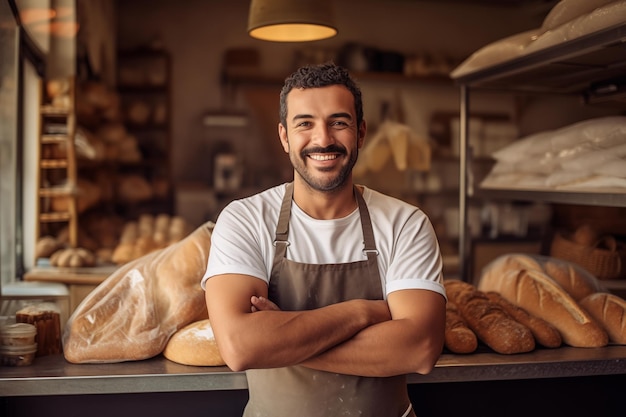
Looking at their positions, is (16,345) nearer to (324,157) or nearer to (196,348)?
(196,348)

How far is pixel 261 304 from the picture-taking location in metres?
1.66

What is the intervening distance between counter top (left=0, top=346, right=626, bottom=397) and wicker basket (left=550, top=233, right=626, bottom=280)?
71cm

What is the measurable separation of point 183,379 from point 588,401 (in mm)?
1425

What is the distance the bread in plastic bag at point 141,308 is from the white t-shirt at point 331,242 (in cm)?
35

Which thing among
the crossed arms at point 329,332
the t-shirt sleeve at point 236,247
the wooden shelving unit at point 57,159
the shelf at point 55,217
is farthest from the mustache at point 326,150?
the shelf at point 55,217

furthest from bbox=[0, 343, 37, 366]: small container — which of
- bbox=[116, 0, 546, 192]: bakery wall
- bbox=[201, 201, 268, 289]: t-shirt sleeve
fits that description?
bbox=[116, 0, 546, 192]: bakery wall

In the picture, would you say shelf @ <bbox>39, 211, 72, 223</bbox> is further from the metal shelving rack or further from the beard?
the beard

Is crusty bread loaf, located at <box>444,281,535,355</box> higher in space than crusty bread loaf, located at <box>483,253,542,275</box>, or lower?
lower

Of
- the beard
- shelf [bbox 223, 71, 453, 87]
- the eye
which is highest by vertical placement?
shelf [bbox 223, 71, 453, 87]

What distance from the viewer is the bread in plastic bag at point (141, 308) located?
201cm

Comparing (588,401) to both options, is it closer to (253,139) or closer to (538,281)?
(538,281)

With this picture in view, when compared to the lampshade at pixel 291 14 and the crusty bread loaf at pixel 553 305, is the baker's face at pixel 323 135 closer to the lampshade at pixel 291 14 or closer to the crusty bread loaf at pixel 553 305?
the crusty bread loaf at pixel 553 305

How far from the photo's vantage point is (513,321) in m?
2.19

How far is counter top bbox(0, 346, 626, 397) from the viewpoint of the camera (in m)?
1.87
